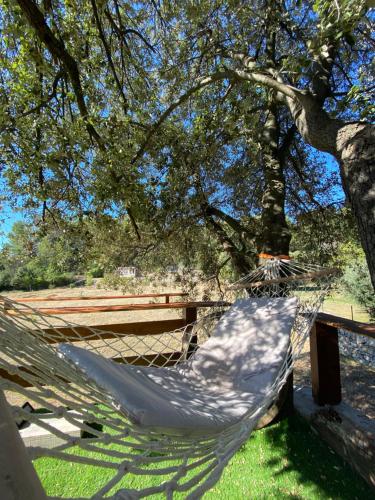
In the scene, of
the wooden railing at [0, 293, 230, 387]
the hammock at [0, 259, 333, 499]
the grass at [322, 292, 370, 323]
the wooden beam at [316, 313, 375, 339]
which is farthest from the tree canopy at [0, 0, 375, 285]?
the grass at [322, 292, 370, 323]

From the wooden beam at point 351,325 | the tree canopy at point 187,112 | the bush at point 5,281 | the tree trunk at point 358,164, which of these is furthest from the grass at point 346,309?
the bush at point 5,281

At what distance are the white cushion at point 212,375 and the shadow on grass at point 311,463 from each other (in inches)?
23.4

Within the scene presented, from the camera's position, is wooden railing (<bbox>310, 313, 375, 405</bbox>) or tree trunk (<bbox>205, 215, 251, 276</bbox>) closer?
wooden railing (<bbox>310, 313, 375, 405</bbox>)

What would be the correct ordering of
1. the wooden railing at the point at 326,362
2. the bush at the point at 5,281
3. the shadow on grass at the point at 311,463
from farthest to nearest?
the bush at the point at 5,281
the wooden railing at the point at 326,362
the shadow on grass at the point at 311,463

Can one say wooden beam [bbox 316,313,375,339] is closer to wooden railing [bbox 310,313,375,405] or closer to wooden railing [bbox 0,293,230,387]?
wooden railing [bbox 310,313,375,405]

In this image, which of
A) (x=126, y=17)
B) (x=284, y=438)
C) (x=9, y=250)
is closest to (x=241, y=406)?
(x=284, y=438)

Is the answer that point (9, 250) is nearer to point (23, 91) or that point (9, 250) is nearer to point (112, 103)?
point (112, 103)

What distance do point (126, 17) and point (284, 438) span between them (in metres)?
3.82

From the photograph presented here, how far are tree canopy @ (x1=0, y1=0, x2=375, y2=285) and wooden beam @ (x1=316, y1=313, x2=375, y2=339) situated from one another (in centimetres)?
34

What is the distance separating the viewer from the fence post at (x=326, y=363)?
193 cm

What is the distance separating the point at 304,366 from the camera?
440 cm

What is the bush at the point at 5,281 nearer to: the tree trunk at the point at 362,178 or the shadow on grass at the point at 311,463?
the shadow on grass at the point at 311,463

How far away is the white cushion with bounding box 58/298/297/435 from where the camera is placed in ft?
3.24

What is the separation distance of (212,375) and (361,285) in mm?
7563
